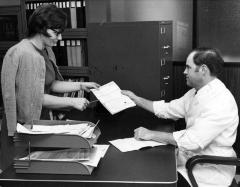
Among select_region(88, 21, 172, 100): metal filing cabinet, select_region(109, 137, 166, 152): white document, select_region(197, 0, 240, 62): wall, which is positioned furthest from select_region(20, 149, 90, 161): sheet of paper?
select_region(197, 0, 240, 62): wall

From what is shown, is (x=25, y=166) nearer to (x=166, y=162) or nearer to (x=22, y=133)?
(x=22, y=133)

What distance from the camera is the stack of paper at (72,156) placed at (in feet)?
4.60

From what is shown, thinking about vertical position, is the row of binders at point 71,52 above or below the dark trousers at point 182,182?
above

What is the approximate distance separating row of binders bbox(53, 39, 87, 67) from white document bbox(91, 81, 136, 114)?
93 cm

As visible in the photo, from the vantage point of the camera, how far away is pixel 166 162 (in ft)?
4.95

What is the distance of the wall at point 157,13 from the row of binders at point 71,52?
0.83ft

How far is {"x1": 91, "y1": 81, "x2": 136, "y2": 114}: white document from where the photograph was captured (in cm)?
212

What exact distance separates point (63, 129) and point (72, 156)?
12cm

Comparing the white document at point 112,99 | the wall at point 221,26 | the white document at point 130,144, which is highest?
the wall at point 221,26

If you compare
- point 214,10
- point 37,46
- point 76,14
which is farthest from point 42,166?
point 214,10

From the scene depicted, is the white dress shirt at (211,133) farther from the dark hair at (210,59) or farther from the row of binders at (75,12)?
the row of binders at (75,12)

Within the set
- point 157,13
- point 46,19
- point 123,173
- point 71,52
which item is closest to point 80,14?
point 71,52

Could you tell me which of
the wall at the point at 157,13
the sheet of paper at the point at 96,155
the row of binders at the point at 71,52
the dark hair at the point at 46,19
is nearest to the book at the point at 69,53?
the row of binders at the point at 71,52

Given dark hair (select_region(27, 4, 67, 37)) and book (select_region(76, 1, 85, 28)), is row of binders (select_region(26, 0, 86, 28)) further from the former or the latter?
dark hair (select_region(27, 4, 67, 37))
